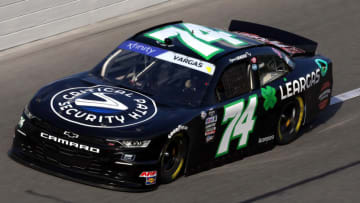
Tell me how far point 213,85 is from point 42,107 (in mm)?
1930

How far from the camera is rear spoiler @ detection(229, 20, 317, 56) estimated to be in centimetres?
1079

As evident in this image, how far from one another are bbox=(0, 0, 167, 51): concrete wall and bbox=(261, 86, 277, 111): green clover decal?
540cm

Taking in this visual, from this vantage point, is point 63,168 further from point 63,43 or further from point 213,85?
point 63,43

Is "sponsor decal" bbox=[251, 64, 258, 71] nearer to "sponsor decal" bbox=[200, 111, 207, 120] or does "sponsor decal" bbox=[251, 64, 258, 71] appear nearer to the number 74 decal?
the number 74 decal

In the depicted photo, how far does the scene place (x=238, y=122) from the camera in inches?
346

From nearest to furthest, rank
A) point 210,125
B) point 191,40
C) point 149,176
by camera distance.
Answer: point 149,176
point 210,125
point 191,40

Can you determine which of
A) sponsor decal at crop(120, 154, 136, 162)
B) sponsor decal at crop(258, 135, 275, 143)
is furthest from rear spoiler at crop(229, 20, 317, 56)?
sponsor decal at crop(120, 154, 136, 162)

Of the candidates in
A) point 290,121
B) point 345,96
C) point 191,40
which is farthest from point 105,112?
point 345,96

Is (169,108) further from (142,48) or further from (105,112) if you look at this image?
(142,48)

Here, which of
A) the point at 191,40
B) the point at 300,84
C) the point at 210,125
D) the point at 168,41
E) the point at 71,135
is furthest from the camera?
the point at 300,84

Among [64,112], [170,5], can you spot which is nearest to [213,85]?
[64,112]

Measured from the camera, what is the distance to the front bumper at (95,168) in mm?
7602

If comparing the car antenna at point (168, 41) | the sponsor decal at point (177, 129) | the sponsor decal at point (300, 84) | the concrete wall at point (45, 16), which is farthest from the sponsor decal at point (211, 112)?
the concrete wall at point (45, 16)

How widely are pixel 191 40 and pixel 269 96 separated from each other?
1.16 metres
